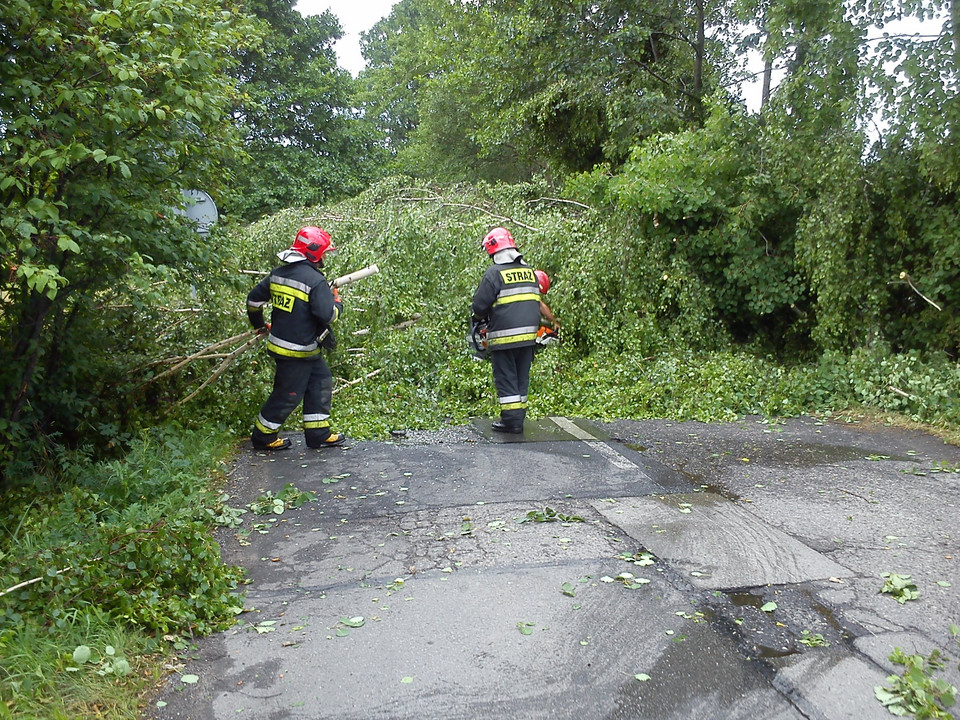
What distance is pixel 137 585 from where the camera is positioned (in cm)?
349

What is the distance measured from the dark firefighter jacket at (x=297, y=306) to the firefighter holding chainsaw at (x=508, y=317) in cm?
139

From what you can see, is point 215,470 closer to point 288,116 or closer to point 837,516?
point 837,516

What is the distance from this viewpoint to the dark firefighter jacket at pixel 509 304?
7.11 meters

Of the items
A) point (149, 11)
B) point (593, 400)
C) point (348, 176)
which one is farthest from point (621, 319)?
point (348, 176)

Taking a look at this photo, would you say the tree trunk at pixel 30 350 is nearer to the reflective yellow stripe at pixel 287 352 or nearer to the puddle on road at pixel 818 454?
the reflective yellow stripe at pixel 287 352

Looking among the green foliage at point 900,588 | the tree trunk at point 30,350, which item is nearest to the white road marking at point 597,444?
the green foliage at point 900,588

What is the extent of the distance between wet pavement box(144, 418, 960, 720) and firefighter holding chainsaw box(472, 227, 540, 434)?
1058 mm

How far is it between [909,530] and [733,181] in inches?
239

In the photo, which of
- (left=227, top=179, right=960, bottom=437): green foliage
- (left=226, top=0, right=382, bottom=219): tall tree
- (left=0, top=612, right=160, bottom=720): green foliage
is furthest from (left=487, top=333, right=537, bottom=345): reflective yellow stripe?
(left=226, top=0, right=382, bottom=219): tall tree

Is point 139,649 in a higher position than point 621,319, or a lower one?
lower

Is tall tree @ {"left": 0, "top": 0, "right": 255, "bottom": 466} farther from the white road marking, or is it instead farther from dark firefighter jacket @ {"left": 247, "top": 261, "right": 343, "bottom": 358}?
the white road marking

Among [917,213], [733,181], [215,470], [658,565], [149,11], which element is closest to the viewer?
[658,565]

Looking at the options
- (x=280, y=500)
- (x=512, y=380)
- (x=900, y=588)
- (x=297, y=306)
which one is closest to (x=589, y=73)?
(x=512, y=380)

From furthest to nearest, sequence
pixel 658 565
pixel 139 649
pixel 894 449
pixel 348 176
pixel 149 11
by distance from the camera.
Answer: pixel 348 176 < pixel 894 449 < pixel 149 11 < pixel 658 565 < pixel 139 649
